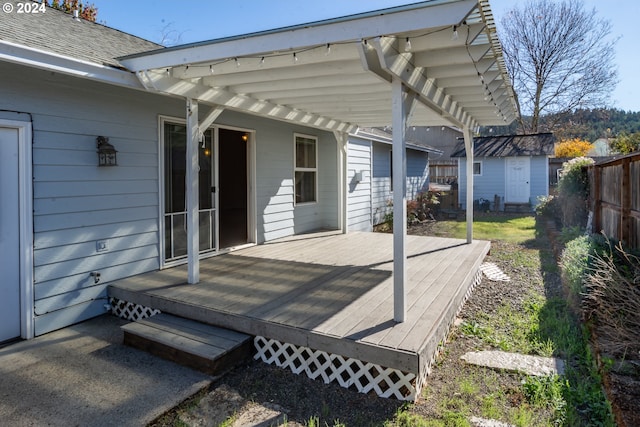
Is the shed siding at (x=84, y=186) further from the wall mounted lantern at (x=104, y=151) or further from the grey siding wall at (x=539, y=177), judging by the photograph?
the grey siding wall at (x=539, y=177)

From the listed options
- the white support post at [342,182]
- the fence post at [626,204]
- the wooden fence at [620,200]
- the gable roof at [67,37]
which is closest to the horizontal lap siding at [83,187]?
the gable roof at [67,37]

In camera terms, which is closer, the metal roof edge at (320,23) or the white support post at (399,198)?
the metal roof edge at (320,23)

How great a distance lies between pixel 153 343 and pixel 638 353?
3.56m

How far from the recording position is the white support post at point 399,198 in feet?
10.2

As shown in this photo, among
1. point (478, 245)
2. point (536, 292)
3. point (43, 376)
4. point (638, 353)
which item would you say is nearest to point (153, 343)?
point (43, 376)

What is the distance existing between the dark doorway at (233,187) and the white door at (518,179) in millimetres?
12105

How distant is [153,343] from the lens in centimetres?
329

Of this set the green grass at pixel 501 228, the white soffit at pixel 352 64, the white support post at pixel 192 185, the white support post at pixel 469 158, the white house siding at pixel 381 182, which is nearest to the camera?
the white soffit at pixel 352 64

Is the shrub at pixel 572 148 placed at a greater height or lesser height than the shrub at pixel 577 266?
greater

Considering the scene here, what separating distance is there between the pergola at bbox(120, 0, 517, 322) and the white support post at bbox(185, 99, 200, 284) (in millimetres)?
11

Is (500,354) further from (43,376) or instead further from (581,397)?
(43,376)

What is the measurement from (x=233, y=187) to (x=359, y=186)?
11.4 feet

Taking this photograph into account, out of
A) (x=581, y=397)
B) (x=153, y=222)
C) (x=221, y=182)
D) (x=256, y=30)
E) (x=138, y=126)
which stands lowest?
(x=581, y=397)

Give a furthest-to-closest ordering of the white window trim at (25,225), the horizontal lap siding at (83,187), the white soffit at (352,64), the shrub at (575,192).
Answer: the shrub at (575,192), the horizontal lap siding at (83,187), the white window trim at (25,225), the white soffit at (352,64)
